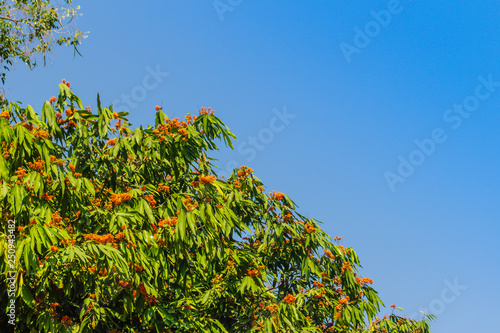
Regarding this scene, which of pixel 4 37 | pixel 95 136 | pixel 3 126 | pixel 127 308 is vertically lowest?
pixel 127 308

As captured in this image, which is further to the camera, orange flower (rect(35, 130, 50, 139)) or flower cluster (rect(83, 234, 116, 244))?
orange flower (rect(35, 130, 50, 139))

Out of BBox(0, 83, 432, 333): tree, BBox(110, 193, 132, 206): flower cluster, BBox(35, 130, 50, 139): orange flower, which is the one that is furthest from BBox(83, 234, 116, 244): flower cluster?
BBox(35, 130, 50, 139): orange flower

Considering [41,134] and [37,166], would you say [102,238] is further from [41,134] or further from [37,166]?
[41,134]

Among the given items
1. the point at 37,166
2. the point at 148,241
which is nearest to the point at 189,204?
the point at 148,241

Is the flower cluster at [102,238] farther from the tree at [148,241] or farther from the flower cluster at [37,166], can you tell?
the flower cluster at [37,166]

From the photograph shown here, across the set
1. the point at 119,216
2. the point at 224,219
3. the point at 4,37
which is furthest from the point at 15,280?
the point at 4,37

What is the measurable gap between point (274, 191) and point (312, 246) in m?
0.88

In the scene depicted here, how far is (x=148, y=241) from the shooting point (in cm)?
418

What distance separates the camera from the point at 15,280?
360 cm

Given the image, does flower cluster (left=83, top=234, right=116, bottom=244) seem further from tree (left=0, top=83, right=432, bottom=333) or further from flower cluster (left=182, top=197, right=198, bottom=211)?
flower cluster (left=182, top=197, right=198, bottom=211)

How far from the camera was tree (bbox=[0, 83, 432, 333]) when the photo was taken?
12.5 ft

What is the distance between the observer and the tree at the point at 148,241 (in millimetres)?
3803

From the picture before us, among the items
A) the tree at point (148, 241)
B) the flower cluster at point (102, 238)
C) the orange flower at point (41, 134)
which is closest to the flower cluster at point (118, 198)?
the tree at point (148, 241)

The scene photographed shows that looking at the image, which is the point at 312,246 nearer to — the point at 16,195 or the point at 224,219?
the point at 224,219
